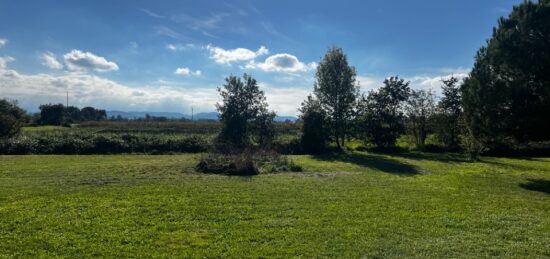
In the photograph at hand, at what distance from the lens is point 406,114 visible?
131ft

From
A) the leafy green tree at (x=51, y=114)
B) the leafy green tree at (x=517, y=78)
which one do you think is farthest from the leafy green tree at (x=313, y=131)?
the leafy green tree at (x=51, y=114)

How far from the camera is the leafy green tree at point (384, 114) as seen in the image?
37.9m

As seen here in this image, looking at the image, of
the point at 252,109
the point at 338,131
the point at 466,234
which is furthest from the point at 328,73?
the point at 466,234

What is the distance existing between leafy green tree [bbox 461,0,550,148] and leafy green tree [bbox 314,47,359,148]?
19754mm

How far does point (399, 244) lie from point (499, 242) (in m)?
2.26

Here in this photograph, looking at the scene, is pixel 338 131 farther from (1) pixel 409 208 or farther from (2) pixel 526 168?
(1) pixel 409 208

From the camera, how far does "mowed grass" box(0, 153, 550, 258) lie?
743 centimetres

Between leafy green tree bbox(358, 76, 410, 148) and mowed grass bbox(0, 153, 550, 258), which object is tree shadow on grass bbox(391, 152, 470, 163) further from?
mowed grass bbox(0, 153, 550, 258)

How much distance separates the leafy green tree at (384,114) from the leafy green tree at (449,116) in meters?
4.04

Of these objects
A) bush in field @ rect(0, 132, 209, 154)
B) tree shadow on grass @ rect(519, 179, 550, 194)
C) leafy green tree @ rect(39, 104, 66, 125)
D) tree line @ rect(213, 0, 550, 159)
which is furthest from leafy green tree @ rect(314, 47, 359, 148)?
leafy green tree @ rect(39, 104, 66, 125)

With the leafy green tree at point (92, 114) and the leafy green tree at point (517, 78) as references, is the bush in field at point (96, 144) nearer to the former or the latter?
the leafy green tree at point (517, 78)

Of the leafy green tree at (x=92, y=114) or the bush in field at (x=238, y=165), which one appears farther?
the leafy green tree at (x=92, y=114)

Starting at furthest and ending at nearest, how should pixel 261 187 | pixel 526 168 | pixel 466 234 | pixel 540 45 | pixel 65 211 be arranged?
pixel 526 168 → pixel 540 45 → pixel 261 187 → pixel 65 211 → pixel 466 234

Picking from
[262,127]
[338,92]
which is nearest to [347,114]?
[338,92]
